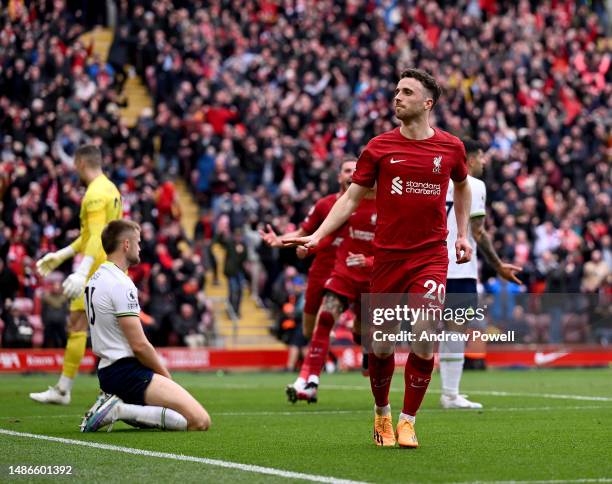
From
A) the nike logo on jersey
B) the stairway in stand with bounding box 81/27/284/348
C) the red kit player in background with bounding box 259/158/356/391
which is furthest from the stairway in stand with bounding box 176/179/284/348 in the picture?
the red kit player in background with bounding box 259/158/356/391

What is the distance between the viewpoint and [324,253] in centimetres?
1449

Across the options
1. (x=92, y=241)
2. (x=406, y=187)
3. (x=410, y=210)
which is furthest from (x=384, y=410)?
(x=92, y=241)

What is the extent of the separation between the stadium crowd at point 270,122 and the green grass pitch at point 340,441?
30.6 feet

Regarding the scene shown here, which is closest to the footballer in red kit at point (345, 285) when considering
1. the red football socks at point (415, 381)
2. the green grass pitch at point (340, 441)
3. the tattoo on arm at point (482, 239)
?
the green grass pitch at point (340, 441)

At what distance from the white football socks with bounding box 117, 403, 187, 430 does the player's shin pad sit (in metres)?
3.58

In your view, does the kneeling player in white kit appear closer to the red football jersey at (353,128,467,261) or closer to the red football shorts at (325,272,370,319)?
the red football jersey at (353,128,467,261)

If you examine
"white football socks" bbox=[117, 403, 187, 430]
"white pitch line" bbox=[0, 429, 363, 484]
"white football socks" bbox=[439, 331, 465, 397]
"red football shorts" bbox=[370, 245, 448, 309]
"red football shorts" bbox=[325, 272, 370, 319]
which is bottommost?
"white football socks" bbox=[439, 331, 465, 397]

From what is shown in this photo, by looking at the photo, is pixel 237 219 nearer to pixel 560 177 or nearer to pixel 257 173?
pixel 257 173

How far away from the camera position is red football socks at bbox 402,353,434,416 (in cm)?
866

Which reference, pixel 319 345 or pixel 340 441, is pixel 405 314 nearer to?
pixel 340 441

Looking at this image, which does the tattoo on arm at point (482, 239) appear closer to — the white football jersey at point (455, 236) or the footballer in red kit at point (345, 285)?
the white football jersey at point (455, 236)

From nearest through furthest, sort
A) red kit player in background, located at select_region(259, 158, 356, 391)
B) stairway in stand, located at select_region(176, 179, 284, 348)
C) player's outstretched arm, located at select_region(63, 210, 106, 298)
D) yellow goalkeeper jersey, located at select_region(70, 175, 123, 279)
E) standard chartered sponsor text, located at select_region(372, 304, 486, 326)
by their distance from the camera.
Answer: standard chartered sponsor text, located at select_region(372, 304, 486, 326) < player's outstretched arm, located at select_region(63, 210, 106, 298) < yellow goalkeeper jersey, located at select_region(70, 175, 123, 279) < red kit player in background, located at select_region(259, 158, 356, 391) < stairway in stand, located at select_region(176, 179, 284, 348)

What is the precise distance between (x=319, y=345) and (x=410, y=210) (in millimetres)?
5129

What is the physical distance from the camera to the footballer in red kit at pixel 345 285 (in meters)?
13.5
